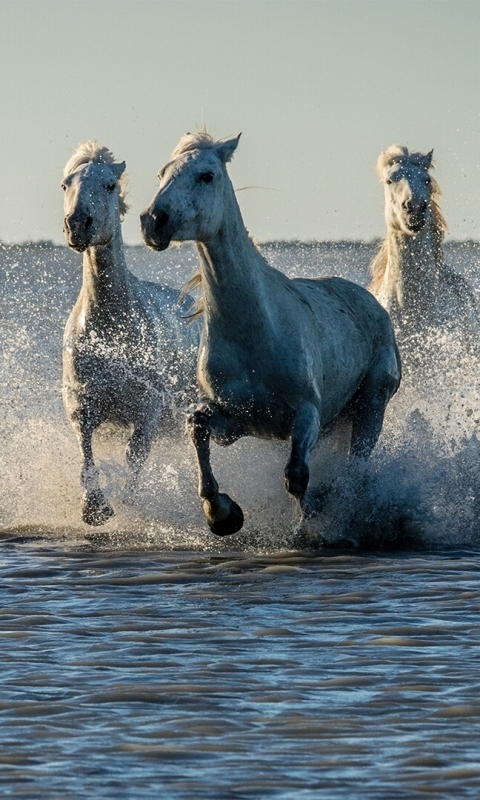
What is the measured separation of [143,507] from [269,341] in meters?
1.75

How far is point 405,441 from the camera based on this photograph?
912 centimetres

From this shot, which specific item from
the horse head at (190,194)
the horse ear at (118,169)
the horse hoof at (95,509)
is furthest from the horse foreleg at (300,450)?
the horse ear at (118,169)

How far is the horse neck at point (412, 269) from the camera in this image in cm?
1076

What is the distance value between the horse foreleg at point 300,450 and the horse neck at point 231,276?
1.83ft

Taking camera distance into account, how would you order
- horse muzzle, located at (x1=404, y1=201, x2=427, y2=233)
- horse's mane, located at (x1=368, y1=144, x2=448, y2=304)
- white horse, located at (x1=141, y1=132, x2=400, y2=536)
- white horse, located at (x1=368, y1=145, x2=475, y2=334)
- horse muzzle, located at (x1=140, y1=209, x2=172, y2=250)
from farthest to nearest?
horse's mane, located at (x1=368, y1=144, x2=448, y2=304)
white horse, located at (x1=368, y1=145, x2=475, y2=334)
horse muzzle, located at (x1=404, y1=201, x2=427, y2=233)
white horse, located at (x1=141, y1=132, x2=400, y2=536)
horse muzzle, located at (x1=140, y1=209, x2=172, y2=250)

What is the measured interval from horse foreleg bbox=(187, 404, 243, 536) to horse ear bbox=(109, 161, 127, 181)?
7.06 ft

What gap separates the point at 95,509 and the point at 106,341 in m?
1.04

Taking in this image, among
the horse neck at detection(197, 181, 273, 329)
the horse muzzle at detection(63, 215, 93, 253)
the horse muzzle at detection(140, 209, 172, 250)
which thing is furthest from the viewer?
the horse muzzle at detection(63, 215, 93, 253)

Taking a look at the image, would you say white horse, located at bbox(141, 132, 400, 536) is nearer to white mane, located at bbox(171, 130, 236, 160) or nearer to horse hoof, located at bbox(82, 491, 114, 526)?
white mane, located at bbox(171, 130, 236, 160)

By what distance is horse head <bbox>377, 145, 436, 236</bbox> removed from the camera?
34.3 ft

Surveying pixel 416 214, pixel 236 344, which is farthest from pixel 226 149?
pixel 416 214

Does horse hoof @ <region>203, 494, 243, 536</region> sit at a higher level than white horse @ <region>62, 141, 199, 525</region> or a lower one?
lower

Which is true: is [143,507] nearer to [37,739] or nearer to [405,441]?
[405,441]

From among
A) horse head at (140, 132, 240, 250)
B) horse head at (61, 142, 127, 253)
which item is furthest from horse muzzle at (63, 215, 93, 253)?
horse head at (140, 132, 240, 250)
